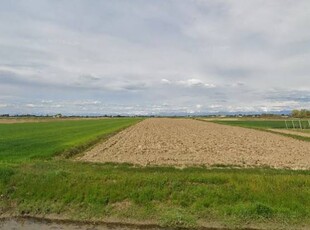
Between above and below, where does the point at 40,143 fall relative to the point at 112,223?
above

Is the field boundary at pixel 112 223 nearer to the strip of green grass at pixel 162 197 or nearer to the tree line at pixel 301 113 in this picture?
the strip of green grass at pixel 162 197

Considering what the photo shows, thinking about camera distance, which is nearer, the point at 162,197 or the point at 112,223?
the point at 112,223

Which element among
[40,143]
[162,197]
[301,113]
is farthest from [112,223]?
[301,113]

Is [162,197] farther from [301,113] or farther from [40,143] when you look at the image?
[301,113]

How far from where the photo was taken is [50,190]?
1430 cm

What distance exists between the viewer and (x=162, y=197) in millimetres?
13508

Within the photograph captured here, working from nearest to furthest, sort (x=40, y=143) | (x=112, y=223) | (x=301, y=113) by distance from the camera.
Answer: (x=112, y=223)
(x=40, y=143)
(x=301, y=113)

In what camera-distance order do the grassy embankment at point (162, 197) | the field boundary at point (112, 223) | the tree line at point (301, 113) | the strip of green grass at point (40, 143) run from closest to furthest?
the field boundary at point (112, 223)
the grassy embankment at point (162, 197)
the strip of green grass at point (40, 143)
the tree line at point (301, 113)

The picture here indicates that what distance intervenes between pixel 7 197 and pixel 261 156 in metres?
20.6

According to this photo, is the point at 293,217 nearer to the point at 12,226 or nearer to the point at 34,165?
the point at 12,226

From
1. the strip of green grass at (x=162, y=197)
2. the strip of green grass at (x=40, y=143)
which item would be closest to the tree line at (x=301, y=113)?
the strip of green grass at (x=40, y=143)

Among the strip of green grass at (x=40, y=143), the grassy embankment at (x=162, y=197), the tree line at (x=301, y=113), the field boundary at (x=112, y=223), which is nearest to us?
the field boundary at (x=112, y=223)

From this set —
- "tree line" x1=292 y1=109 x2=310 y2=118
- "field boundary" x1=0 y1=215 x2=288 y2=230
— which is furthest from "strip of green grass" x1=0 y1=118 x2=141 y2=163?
"tree line" x1=292 y1=109 x2=310 y2=118

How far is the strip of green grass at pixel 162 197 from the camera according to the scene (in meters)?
12.1
